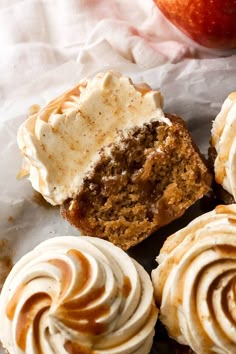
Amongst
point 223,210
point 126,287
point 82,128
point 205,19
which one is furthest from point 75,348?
point 205,19

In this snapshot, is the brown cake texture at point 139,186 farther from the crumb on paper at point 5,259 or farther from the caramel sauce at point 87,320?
the caramel sauce at point 87,320

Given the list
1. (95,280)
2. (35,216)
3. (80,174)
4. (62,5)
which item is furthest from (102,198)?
(62,5)

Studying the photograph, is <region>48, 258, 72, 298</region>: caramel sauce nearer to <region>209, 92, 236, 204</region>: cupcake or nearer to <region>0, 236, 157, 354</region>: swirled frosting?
<region>0, 236, 157, 354</region>: swirled frosting

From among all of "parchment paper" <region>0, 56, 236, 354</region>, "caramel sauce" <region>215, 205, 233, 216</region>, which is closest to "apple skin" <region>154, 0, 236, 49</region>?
"parchment paper" <region>0, 56, 236, 354</region>

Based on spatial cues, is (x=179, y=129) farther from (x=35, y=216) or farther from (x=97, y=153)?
(x=35, y=216)

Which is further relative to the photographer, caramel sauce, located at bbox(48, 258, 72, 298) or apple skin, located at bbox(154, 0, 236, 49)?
apple skin, located at bbox(154, 0, 236, 49)

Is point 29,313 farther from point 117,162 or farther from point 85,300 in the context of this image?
point 117,162
